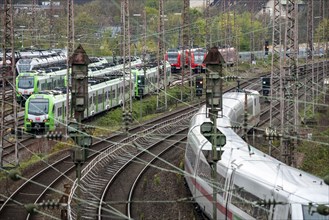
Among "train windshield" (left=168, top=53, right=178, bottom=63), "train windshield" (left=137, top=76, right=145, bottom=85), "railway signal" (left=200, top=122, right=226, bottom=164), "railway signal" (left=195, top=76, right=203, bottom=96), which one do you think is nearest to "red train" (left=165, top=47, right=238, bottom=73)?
"train windshield" (left=168, top=53, right=178, bottom=63)

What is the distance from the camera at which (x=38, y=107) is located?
119 ft

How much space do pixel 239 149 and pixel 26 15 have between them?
201 ft

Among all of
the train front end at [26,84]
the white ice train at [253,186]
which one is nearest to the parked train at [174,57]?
the train front end at [26,84]

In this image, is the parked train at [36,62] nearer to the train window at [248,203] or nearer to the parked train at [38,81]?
the parked train at [38,81]

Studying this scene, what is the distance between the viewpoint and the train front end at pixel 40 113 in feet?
117

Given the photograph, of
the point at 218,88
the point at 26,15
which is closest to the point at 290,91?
the point at 218,88

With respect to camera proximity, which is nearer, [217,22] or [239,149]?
[239,149]

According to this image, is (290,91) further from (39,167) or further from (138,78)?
(138,78)

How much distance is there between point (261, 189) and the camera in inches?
618

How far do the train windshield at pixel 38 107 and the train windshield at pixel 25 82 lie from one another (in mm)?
7545

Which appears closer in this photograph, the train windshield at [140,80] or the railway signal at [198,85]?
the railway signal at [198,85]

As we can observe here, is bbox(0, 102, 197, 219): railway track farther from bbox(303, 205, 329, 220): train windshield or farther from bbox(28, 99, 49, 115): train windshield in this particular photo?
bbox(303, 205, 329, 220): train windshield

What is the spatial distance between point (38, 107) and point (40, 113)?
370 mm

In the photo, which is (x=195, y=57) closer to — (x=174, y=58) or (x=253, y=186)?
(x=174, y=58)
